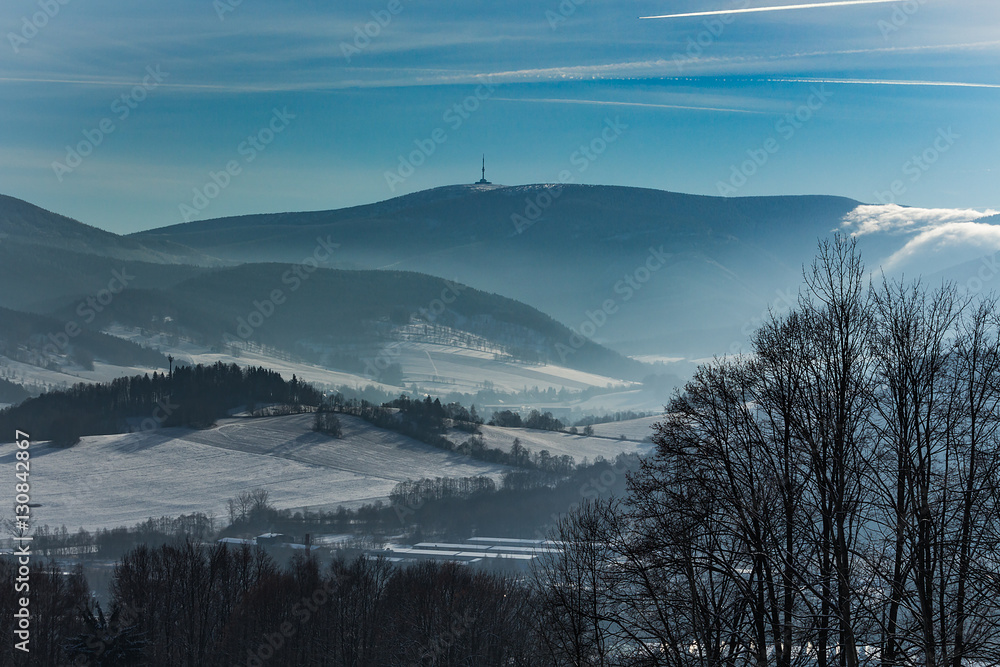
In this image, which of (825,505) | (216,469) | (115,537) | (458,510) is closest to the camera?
(825,505)

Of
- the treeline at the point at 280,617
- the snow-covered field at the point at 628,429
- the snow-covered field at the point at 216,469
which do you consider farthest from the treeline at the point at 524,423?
the treeline at the point at 280,617

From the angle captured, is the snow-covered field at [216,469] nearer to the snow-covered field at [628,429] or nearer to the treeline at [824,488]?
the snow-covered field at [628,429]

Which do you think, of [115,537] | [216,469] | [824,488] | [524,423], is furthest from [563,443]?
[824,488]

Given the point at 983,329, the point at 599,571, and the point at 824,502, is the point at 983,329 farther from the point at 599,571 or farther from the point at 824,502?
the point at 599,571

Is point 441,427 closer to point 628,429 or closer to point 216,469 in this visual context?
point 628,429

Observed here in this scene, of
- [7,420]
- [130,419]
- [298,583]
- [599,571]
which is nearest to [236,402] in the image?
[130,419]

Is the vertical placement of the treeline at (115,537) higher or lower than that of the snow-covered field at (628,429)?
lower

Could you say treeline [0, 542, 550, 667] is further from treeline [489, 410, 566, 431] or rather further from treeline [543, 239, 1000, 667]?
treeline [489, 410, 566, 431]

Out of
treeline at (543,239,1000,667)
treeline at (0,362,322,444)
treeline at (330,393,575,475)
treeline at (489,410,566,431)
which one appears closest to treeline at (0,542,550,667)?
treeline at (543,239,1000,667)
